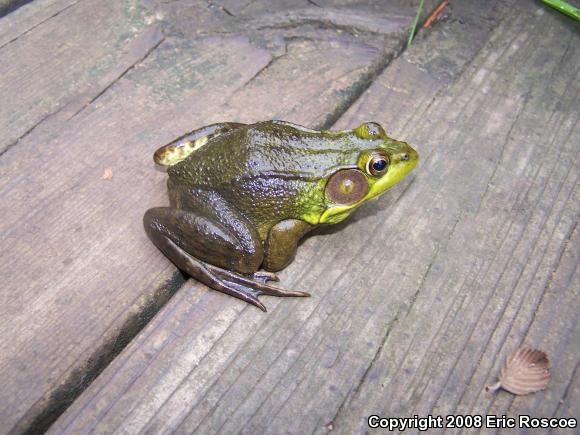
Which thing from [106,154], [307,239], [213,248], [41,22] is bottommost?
[307,239]

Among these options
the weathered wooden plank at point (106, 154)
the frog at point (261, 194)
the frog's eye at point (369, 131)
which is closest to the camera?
the weathered wooden plank at point (106, 154)

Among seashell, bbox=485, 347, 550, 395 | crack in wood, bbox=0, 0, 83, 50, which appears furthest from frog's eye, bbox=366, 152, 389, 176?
crack in wood, bbox=0, 0, 83, 50

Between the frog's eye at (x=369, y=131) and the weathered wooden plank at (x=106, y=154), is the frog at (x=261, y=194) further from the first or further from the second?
the weathered wooden plank at (x=106, y=154)

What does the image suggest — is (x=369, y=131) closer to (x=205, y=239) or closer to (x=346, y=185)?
(x=346, y=185)

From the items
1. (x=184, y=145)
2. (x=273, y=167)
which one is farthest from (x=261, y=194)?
(x=184, y=145)

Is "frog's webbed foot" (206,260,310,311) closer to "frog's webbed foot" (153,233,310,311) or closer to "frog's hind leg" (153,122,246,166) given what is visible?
"frog's webbed foot" (153,233,310,311)

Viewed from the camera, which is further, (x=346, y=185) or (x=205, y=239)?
(x=346, y=185)

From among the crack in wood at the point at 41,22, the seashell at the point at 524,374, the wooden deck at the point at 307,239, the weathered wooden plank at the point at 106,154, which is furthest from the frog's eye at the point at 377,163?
the crack in wood at the point at 41,22
